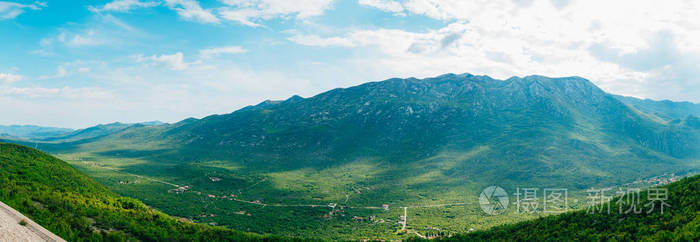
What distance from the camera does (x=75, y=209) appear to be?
40.9m

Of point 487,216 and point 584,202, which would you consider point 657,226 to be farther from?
point 584,202

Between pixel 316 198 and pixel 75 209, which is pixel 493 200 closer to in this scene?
pixel 316 198

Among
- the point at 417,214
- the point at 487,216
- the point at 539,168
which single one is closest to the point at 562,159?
the point at 539,168

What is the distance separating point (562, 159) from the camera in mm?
190000

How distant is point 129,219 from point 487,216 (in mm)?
104344

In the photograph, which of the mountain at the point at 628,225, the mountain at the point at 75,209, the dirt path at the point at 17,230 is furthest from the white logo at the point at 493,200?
the dirt path at the point at 17,230

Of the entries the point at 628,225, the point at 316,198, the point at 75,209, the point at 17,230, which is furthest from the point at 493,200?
the point at 17,230

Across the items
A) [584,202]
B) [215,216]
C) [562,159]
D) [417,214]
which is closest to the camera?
[215,216]

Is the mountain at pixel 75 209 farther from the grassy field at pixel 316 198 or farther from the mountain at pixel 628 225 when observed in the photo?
the mountain at pixel 628 225

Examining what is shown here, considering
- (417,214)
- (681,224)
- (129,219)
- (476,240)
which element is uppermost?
(681,224)

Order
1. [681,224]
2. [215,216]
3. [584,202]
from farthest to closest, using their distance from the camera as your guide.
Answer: [584,202] → [215,216] → [681,224]

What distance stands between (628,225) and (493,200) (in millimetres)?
98389

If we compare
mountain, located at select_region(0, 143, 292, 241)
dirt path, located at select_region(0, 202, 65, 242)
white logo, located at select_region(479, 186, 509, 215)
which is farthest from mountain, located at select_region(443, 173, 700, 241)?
white logo, located at select_region(479, 186, 509, 215)

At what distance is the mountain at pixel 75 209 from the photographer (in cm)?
3519
